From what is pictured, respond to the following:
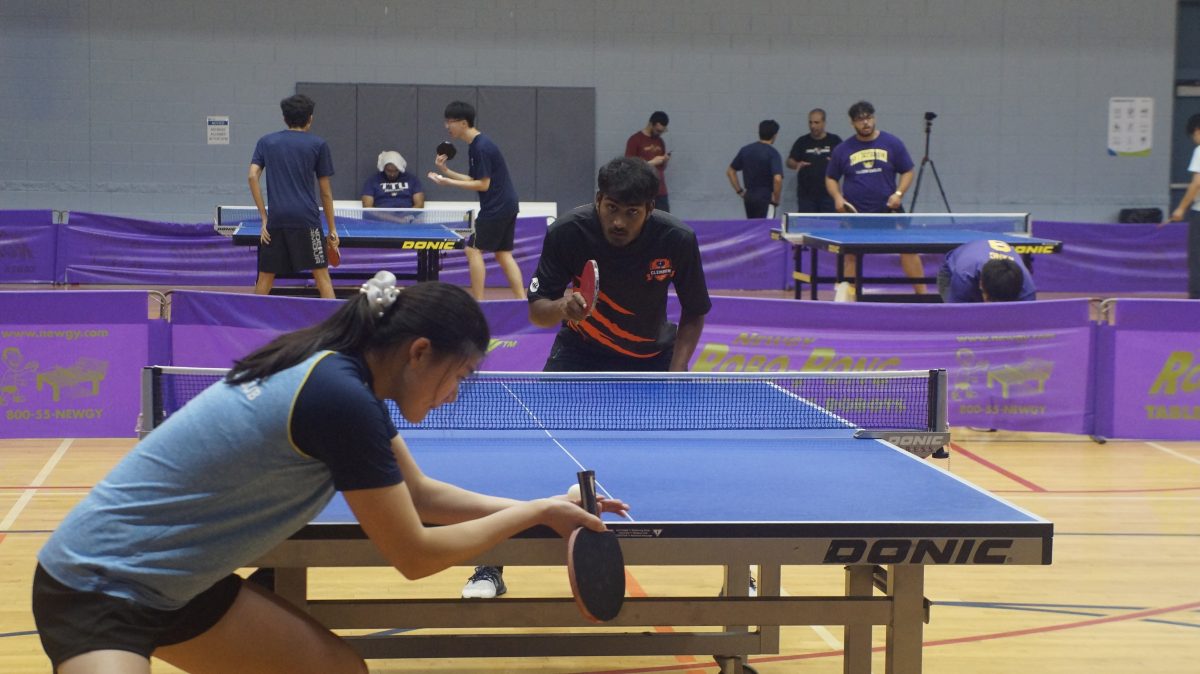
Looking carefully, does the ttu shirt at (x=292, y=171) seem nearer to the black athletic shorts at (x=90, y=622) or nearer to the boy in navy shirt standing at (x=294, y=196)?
the boy in navy shirt standing at (x=294, y=196)

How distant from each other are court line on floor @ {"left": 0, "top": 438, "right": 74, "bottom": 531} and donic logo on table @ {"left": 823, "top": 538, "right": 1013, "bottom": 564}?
13.3ft

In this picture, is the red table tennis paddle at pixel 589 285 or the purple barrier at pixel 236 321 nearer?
the red table tennis paddle at pixel 589 285

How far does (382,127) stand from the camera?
15.2 metres

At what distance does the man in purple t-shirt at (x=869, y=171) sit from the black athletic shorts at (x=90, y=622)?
938cm

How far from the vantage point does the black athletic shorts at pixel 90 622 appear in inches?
92.8

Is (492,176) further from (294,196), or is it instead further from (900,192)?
(900,192)

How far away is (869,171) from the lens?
11.7m

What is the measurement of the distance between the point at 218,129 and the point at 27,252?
2940 mm

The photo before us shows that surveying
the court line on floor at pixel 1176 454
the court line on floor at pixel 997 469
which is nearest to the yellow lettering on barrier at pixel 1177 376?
the court line on floor at pixel 1176 454

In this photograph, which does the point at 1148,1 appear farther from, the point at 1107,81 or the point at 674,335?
the point at 674,335

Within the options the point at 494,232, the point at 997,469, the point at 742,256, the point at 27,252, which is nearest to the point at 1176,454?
the point at 997,469

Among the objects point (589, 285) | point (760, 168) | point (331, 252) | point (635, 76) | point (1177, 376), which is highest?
point (635, 76)

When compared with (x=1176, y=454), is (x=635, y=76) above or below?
above

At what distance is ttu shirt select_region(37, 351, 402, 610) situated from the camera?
2.35 m
